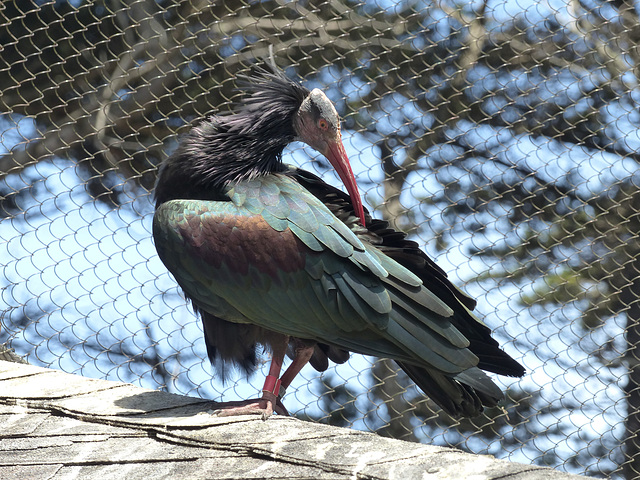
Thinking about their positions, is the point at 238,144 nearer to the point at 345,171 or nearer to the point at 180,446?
the point at 345,171

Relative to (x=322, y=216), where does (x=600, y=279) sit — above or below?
below

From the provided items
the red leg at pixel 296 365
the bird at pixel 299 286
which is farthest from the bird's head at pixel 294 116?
the red leg at pixel 296 365

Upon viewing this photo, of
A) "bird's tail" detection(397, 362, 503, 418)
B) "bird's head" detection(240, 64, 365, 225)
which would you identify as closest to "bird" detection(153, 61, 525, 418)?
"bird's tail" detection(397, 362, 503, 418)

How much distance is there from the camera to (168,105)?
15.5 ft

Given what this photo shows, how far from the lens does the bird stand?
2.70 metres

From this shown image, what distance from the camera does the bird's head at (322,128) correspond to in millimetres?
3152

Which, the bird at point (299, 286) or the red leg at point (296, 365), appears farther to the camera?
the red leg at point (296, 365)

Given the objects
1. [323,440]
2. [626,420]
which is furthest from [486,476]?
[626,420]

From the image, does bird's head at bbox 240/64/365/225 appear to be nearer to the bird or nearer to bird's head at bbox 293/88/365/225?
bird's head at bbox 293/88/365/225

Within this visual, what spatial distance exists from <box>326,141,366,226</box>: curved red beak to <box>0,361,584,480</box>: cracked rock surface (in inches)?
31.4

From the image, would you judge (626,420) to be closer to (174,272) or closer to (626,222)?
(626,222)

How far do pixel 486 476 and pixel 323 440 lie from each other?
526 mm

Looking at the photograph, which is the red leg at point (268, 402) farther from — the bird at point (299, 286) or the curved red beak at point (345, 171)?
the curved red beak at point (345, 171)

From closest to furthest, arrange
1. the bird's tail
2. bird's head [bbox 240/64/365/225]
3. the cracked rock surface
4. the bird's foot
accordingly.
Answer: the cracked rock surface < the bird's foot < the bird's tail < bird's head [bbox 240/64/365/225]
